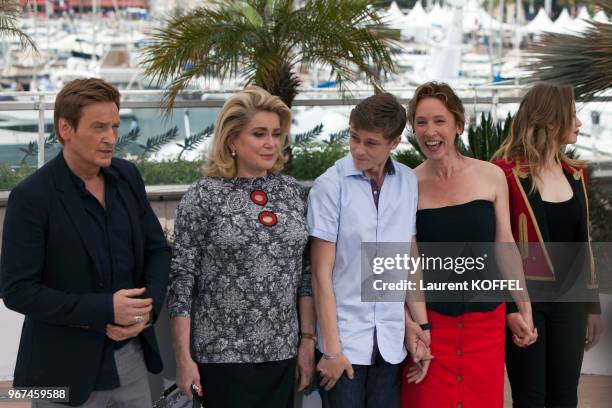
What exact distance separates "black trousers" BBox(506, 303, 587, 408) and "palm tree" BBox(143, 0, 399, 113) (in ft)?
14.6

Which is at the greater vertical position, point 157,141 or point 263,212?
point 263,212

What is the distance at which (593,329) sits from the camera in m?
4.00

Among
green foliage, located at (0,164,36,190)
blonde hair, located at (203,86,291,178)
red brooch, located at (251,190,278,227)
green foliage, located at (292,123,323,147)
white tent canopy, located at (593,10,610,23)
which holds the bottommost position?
green foliage, located at (0,164,36,190)

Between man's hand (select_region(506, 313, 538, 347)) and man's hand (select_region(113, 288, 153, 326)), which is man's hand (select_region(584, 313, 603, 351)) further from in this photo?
man's hand (select_region(113, 288, 153, 326))

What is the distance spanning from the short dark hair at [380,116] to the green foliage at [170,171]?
225 inches

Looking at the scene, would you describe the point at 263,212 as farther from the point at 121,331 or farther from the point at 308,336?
the point at 121,331

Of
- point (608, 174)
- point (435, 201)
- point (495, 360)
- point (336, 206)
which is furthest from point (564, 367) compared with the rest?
point (608, 174)

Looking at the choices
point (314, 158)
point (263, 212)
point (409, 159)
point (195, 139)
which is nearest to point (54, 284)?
point (263, 212)

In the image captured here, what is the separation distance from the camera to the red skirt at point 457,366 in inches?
140

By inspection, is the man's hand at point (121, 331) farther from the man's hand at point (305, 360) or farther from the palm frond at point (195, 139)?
the palm frond at point (195, 139)

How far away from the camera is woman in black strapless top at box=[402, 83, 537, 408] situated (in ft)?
11.6

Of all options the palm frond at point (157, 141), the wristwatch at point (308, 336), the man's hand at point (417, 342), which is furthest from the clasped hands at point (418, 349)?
the palm frond at point (157, 141)

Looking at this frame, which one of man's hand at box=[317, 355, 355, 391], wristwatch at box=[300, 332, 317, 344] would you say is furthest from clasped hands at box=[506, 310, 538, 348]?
wristwatch at box=[300, 332, 317, 344]

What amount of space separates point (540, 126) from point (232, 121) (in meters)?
1.44
